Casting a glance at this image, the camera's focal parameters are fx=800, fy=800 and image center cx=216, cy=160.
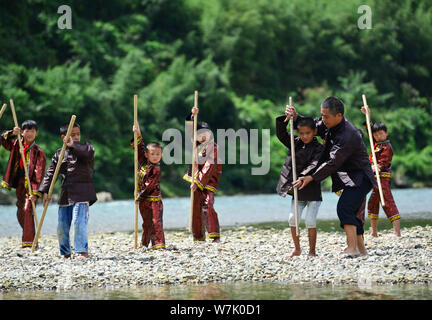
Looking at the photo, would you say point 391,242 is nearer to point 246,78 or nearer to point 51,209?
point 51,209

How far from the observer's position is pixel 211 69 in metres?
43.2

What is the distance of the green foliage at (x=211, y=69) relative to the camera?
35.9 metres

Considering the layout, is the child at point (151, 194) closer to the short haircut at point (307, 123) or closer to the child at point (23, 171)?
the child at point (23, 171)

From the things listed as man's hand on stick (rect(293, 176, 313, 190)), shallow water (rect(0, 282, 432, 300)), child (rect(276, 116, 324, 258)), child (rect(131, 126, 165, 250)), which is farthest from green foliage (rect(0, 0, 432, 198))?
shallow water (rect(0, 282, 432, 300))

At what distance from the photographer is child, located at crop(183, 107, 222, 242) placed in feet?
38.4

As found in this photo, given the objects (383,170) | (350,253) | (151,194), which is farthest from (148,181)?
(383,170)

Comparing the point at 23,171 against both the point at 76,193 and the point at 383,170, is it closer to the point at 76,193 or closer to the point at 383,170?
the point at 76,193

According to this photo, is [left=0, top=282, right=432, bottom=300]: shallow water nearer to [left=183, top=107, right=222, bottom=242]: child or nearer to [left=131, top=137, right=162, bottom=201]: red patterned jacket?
[left=131, top=137, right=162, bottom=201]: red patterned jacket

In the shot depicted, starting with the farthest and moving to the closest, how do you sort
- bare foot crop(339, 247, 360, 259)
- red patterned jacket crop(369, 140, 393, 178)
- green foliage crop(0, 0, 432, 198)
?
green foliage crop(0, 0, 432, 198), red patterned jacket crop(369, 140, 393, 178), bare foot crop(339, 247, 360, 259)

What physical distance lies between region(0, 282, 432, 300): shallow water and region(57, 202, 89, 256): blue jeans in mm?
2147

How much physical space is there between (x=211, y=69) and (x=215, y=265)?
34613 millimetres

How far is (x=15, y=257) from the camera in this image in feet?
33.8

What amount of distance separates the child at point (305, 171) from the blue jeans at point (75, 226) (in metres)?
2.50
